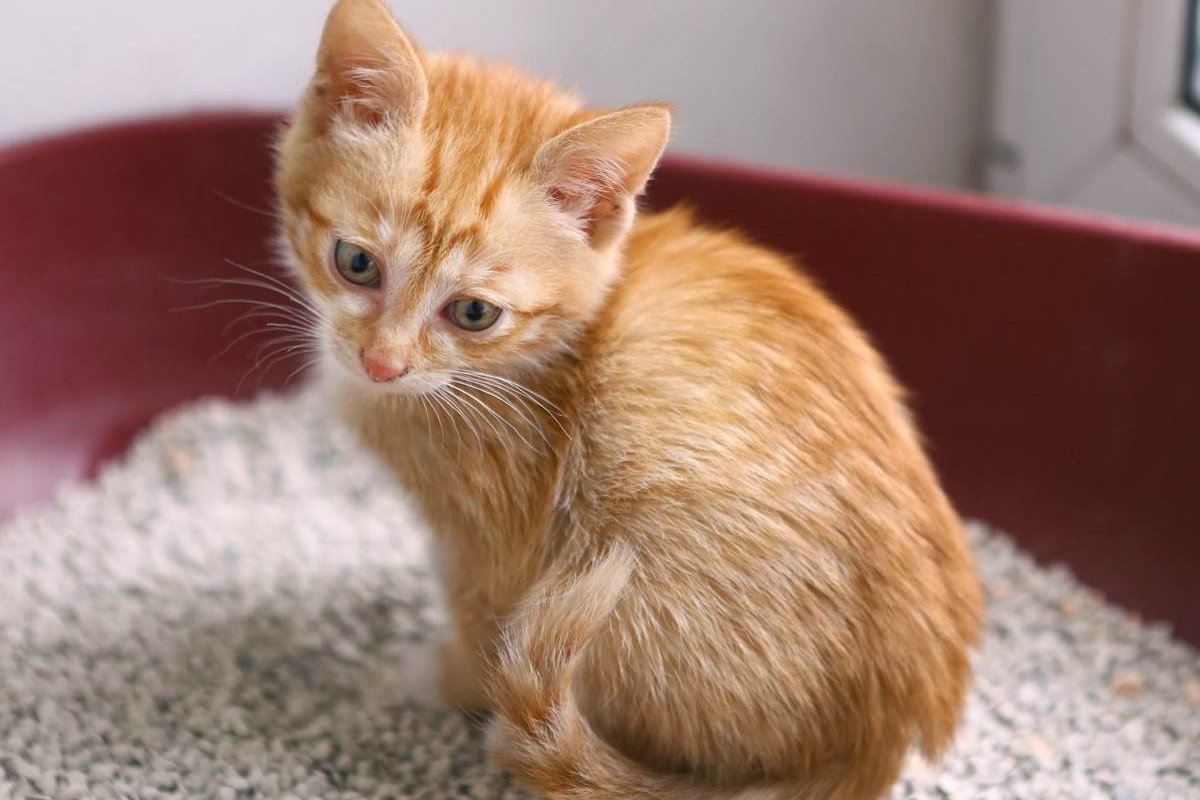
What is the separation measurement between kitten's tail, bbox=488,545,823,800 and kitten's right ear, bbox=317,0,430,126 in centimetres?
57

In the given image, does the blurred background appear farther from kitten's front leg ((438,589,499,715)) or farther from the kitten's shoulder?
kitten's front leg ((438,589,499,715))

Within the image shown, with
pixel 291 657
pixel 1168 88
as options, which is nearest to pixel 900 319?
pixel 1168 88

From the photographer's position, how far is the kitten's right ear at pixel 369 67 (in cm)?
142

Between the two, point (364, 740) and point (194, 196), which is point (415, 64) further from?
point (194, 196)

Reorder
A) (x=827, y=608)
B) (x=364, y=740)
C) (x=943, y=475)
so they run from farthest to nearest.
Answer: (x=943, y=475) < (x=364, y=740) < (x=827, y=608)

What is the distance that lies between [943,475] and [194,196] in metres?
1.46

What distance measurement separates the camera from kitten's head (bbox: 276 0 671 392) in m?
1.45

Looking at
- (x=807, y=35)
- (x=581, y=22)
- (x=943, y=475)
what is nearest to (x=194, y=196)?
(x=581, y=22)

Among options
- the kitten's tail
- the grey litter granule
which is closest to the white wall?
the grey litter granule

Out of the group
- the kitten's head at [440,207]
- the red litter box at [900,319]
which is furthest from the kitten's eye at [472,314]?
the red litter box at [900,319]

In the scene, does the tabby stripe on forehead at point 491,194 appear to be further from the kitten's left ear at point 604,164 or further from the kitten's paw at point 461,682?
the kitten's paw at point 461,682

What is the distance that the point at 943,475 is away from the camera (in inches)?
90.9

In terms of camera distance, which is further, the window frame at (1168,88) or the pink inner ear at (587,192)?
the window frame at (1168,88)

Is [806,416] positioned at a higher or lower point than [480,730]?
higher
